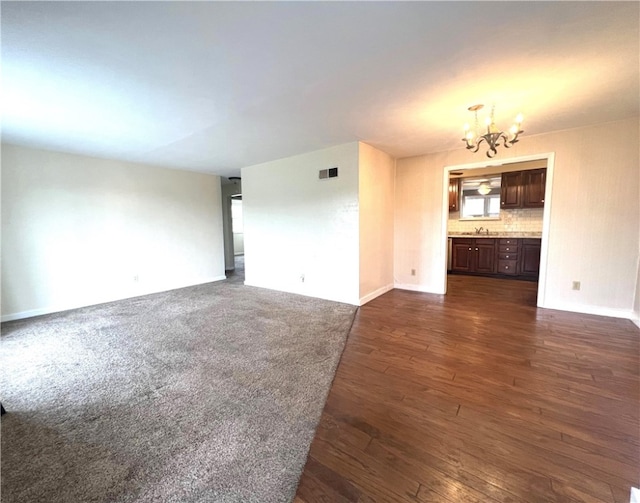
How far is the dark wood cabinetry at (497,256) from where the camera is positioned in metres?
5.39

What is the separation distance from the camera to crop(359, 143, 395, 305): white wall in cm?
400

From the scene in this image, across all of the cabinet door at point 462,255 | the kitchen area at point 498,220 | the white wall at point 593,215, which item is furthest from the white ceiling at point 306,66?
the cabinet door at point 462,255

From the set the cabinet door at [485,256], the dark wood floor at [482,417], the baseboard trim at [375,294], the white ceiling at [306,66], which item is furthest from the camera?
the cabinet door at [485,256]

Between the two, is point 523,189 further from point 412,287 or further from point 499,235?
point 412,287

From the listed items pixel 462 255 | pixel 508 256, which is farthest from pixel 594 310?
pixel 462 255

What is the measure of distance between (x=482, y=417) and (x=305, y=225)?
3.47 metres

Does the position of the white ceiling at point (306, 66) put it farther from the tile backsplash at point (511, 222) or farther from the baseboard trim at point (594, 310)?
the tile backsplash at point (511, 222)

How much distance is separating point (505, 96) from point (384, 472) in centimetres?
312

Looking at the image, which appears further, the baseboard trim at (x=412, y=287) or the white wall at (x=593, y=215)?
the baseboard trim at (x=412, y=287)

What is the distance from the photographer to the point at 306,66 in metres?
1.94

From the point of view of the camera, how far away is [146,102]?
8.09ft

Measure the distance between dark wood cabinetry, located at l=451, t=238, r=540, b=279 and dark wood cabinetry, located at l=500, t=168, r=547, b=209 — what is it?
77 cm

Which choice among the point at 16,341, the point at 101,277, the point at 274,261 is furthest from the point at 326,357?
the point at 101,277

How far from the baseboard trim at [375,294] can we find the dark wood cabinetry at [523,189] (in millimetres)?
3283
